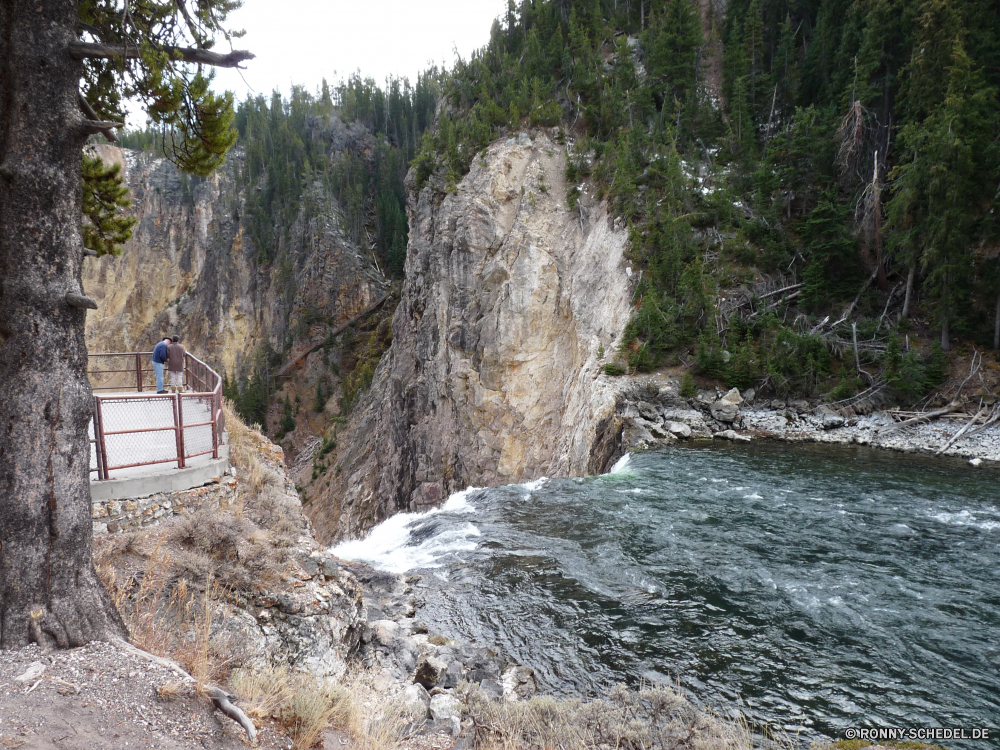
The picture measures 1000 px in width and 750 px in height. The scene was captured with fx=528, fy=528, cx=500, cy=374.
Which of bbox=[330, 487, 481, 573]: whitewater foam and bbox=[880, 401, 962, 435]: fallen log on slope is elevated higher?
bbox=[880, 401, 962, 435]: fallen log on slope

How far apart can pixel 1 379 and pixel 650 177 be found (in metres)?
31.9

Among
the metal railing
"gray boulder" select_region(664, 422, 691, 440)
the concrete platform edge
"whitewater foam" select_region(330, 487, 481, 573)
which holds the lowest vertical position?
"whitewater foam" select_region(330, 487, 481, 573)

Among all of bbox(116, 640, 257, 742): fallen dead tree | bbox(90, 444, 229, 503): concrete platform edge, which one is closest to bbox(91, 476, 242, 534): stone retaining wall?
bbox(90, 444, 229, 503): concrete platform edge

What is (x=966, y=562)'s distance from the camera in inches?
363

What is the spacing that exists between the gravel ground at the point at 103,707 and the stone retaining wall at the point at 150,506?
89.2 inches

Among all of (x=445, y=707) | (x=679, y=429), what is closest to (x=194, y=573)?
(x=445, y=707)

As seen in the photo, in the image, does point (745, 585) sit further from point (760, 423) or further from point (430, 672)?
point (760, 423)

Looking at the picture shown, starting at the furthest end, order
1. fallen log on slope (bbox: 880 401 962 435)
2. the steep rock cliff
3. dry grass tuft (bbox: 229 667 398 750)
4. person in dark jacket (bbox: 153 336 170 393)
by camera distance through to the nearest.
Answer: the steep rock cliff
fallen log on slope (bbox: 880 401 962 435)
person in dark jacket (bbox: 153 336 170 393)
dry grass tuft (bbox: 229 667 398 750)

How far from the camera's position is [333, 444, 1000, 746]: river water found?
6.27 metres

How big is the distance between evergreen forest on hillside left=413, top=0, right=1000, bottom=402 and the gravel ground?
21946 mm

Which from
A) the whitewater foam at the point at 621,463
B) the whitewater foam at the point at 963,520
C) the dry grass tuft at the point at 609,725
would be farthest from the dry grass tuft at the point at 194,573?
the whitewater foam at the point at 963,520

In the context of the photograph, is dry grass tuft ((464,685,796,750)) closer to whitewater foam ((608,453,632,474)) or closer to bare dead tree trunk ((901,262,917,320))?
whitewater foam ((608,453,632,474))

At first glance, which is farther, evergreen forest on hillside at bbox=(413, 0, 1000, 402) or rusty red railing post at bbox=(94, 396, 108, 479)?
→ evergreen forest on hillside at bbox=(413, 0, 1000, 402)

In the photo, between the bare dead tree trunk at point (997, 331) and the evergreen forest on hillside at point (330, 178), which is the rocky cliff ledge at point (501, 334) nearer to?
the bare dead tree trunk at point (997, 331)
